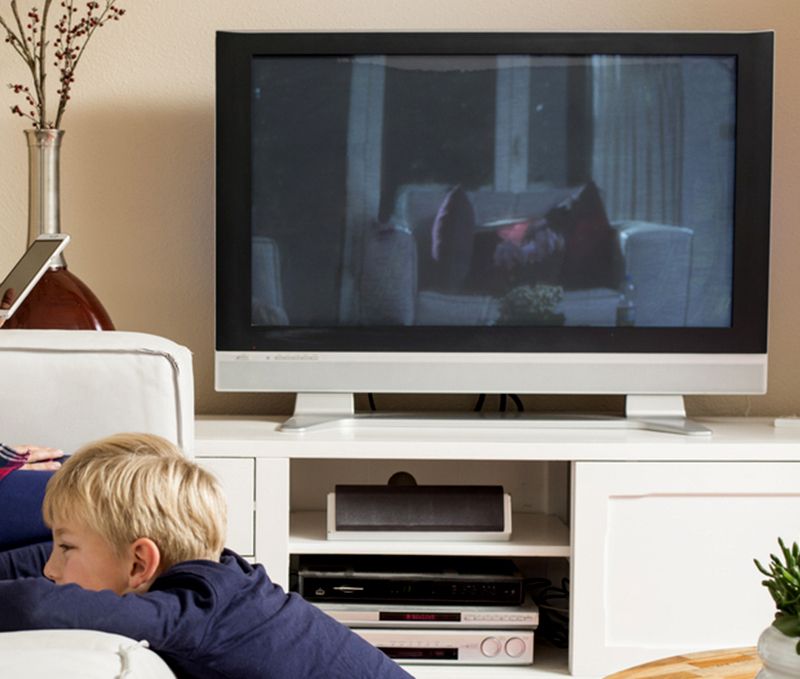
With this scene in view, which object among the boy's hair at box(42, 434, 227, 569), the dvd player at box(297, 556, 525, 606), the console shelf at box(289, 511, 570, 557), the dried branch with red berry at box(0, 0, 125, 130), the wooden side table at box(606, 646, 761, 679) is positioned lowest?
the dvd player at box(297, 556, 525, 606)

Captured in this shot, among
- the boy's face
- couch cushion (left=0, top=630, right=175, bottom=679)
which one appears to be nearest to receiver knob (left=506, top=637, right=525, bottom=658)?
the boy's face


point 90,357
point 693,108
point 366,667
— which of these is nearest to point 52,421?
point 90,357

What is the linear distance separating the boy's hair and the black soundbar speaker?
1.31 metres

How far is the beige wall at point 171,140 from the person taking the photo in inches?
117

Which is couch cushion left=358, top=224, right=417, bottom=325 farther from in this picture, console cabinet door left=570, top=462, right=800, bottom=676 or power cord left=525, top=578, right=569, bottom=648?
power cord left=525, top=578, right=569, bottom=648

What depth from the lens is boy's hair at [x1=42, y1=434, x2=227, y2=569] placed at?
1.21 m

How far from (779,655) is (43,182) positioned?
79.0 inches

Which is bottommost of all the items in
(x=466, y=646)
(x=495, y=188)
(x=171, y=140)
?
(x=466, y=646)

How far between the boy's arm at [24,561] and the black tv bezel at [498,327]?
1345 millimetres

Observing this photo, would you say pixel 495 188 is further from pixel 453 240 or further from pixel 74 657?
pixel 74 657

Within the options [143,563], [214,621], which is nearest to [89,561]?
[143,563]

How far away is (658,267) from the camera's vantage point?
2.70 meters

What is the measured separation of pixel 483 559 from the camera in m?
2.70

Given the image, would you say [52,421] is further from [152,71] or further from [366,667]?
[152,71]
